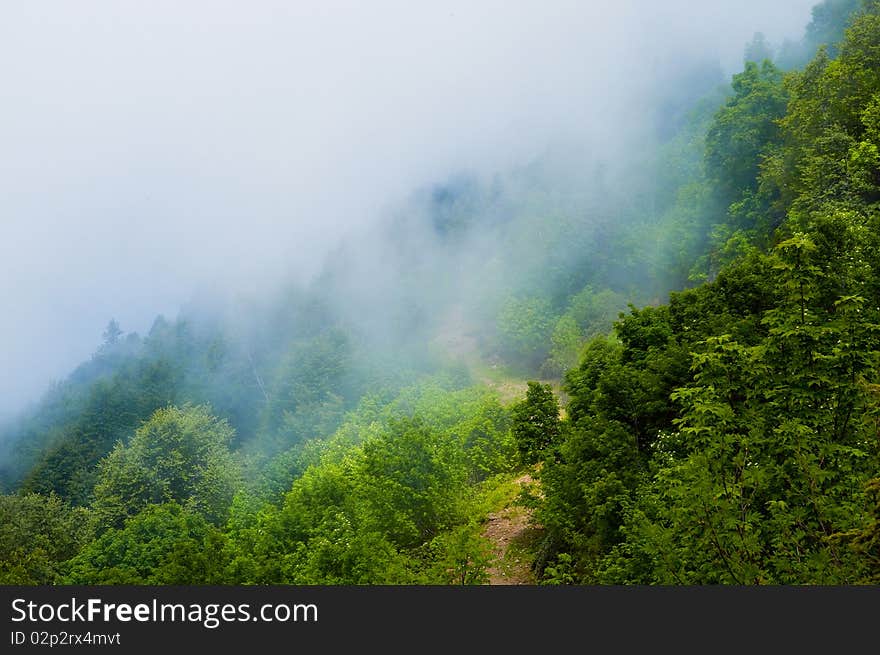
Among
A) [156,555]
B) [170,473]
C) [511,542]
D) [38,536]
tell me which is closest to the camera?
[511,542]

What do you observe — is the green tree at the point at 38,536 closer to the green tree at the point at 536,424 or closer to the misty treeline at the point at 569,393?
the misty treeline at the point at 569,393

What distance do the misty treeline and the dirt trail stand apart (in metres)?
1.22

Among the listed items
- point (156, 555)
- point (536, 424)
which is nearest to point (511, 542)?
point (536, 424)

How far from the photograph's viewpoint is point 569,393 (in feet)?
119

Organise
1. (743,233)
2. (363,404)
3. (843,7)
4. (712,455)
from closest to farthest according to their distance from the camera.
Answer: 1. (712,455)
2. (743,233)
3. (843,7)
4. (363,404)

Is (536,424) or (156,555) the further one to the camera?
(156,555)

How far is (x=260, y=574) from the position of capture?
107 ft

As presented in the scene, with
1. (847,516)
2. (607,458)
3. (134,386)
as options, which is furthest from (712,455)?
(134,386)

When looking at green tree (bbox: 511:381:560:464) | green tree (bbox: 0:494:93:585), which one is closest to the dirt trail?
green tree (bbox: 511:381:560:464)

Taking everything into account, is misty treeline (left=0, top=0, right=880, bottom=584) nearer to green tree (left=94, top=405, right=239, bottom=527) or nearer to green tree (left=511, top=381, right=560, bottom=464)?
green tree (left=511, top=381, right=560, bottom=464)

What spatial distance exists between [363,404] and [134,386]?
7546cm

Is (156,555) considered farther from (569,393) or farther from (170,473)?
(569,393)

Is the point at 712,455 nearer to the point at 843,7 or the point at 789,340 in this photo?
the point at 789,340

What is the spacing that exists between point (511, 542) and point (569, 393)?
25.0 ft
